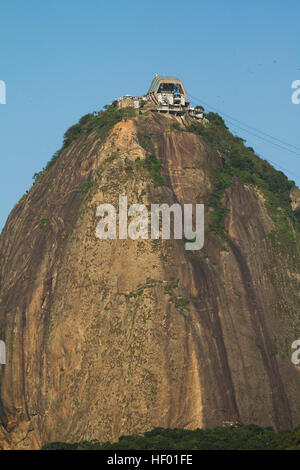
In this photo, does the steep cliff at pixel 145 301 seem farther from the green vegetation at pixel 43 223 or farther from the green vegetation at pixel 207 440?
the green vegetation at pixel 207 440

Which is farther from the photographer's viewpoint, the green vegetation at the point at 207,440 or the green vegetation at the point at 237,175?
the green vegetation at the point at 237,175

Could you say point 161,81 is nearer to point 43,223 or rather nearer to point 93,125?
point 93,125

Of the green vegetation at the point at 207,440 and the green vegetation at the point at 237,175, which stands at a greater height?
the green vegetation at the point at 237,175

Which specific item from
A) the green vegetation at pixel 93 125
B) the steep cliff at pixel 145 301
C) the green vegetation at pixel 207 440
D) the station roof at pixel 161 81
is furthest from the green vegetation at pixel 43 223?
the green vegetation at pixel 207 440

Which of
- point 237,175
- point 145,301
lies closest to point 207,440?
point 145,301

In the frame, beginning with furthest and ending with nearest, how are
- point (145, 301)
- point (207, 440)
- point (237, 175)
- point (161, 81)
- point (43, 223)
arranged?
point (161, 81)
point (237, 175)
point (43, 223)
point (145, 301)
point (207, 440)

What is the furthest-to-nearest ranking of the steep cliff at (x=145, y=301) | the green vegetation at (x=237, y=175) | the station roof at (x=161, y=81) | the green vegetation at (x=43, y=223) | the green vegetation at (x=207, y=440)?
1. the station roof at (x=161, y=81)
2. the green vegetation at (x=43, y=223)
3. the green vegetation at (x=237, y=175)
4. the steep cliff at (x=145, y=301)
5. the green vegetation at (x=207, y=440)
